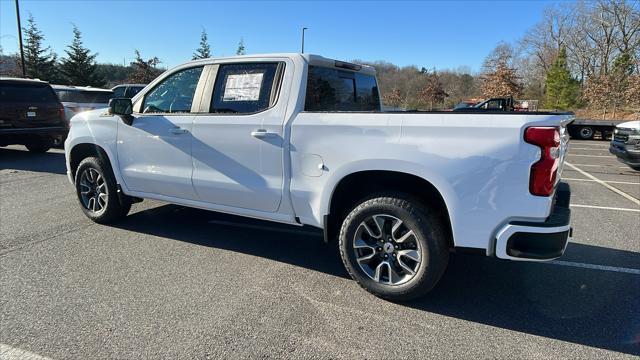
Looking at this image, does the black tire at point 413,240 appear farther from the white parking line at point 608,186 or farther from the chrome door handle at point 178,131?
the white parking line at point 608,186

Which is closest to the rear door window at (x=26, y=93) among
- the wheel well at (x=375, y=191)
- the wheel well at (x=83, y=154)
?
the wheel well at (x=83, y=154)

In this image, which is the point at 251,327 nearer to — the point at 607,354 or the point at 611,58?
the point at 607,354

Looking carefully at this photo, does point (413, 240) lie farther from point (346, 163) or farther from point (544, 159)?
point (544, 159)

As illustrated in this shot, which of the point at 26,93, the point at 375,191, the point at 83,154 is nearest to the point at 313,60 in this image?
the point at 375,191

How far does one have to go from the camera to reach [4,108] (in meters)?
9.52

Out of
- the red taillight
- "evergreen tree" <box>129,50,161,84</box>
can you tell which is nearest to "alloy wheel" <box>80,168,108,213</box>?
the red taillight

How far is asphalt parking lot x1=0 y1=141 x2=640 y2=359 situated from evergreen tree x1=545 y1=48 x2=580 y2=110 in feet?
141

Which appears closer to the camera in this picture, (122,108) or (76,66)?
(122,108)

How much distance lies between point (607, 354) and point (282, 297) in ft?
7.35

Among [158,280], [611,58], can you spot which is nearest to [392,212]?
[158,280]

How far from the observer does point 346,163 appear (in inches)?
129

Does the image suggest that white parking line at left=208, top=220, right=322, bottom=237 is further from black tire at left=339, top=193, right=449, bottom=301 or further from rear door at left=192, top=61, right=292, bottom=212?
black tire at left=339, top=193, right=449, bottom=301

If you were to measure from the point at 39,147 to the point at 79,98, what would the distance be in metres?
2.27

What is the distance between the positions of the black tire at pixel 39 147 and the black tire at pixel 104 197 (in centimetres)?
714
